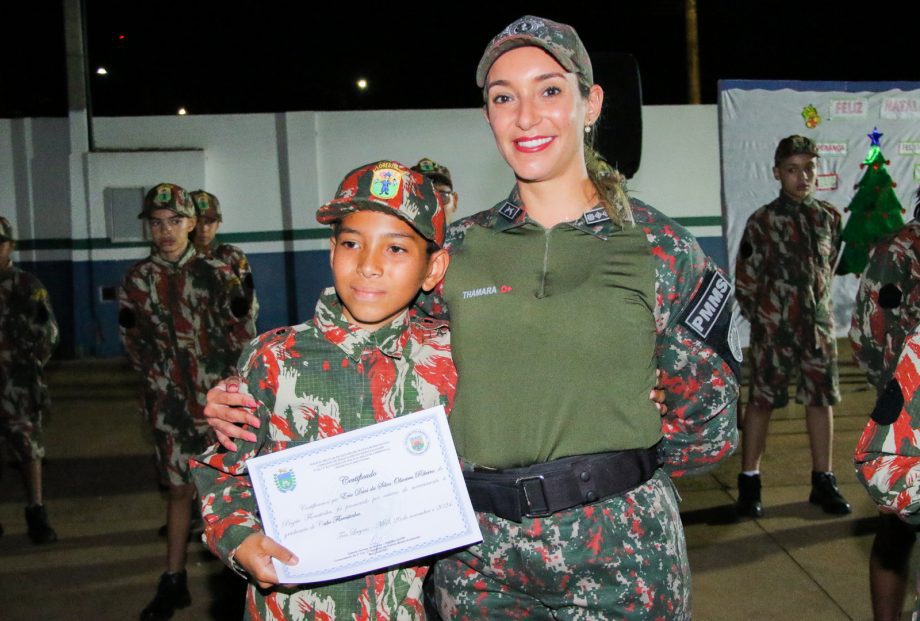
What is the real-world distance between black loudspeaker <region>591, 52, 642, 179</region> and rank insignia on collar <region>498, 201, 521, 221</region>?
2.24 meters

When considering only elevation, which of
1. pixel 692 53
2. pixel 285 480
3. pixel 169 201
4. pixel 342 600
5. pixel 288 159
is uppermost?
pixel 692 53

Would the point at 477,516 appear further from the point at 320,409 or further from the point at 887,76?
the point at 887,76

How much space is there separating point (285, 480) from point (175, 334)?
337 centimetres

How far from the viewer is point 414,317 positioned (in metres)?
2.47

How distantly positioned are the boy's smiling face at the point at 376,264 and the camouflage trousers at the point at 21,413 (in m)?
4.37

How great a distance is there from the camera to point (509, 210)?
2.32 m

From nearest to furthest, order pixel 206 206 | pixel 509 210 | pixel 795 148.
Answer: pixel 509 210 < pixel 795 148 < pixel 206 206

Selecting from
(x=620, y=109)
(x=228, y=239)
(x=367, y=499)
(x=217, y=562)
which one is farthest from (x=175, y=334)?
(x=228, y=239)

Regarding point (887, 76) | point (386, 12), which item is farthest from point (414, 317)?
point (386, 12)

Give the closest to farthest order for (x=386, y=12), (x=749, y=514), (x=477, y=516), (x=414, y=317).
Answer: (x=477, y=516) → (x=414, y=317) → (x=749, y=514) → (x=386, y=12)

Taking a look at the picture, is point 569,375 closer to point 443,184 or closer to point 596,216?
point 596,216

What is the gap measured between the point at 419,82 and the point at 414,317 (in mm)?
35760

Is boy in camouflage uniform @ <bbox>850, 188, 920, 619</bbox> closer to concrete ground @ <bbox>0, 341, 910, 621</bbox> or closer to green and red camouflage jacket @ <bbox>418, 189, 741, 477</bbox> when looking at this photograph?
concrete ground @ <bbox>0, 341, 910, 621</bbox>

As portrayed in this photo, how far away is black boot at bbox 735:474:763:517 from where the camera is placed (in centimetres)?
575
